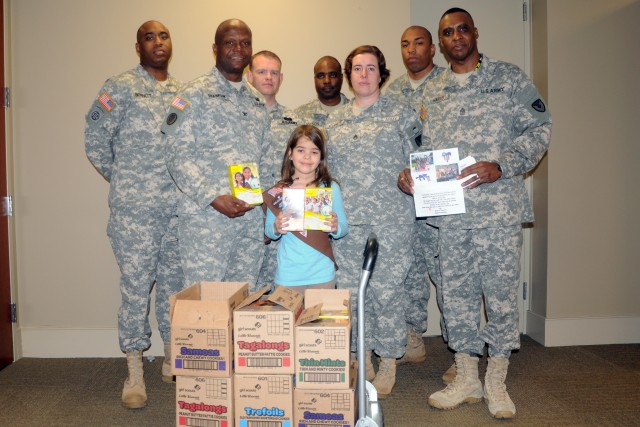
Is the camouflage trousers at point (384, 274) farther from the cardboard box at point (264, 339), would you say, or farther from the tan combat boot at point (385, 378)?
the cardboard box at point (264, 339)

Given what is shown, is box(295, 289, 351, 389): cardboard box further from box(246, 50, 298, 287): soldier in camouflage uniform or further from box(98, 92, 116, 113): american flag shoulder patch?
box(98, 92, 116, 113): american flag shoulder patch

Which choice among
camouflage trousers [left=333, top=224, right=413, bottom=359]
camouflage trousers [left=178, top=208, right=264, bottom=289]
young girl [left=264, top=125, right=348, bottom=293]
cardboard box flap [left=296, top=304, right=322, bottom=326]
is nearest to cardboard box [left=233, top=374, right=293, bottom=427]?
cardboard box flap [left=296, top=304, right=322, bottom=326]

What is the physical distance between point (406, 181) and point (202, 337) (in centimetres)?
134

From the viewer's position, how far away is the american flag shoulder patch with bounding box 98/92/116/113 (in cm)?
307

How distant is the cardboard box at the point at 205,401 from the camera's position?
2088 millimetres

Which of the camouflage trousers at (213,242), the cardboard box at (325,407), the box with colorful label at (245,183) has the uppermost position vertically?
the box with colorful label at (245,183)

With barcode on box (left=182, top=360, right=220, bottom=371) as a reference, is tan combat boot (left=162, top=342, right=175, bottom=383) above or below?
below

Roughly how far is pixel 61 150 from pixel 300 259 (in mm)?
2121

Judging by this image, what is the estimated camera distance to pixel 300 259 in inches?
106

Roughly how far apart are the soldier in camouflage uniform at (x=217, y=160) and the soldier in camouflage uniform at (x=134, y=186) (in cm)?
41

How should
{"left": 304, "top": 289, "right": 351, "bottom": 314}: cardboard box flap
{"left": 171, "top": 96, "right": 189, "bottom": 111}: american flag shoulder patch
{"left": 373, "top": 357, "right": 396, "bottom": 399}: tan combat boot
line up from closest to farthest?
{"left": 304, "top": 289, "right": 351, "bottom": 314}: cardboard box flap → {"left": 171, "top": 96, "right": 189, "bottom": 111}: american flag shoulder patch → {"left": 373, "top": 357, "right": 396, "bottom": 399}: tan combat boot

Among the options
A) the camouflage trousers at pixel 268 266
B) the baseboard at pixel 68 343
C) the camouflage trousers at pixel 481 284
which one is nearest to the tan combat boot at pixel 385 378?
the camouflage trousers at pixel 481 284

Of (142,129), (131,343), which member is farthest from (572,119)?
(131,343)

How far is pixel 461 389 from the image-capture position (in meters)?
2.88
